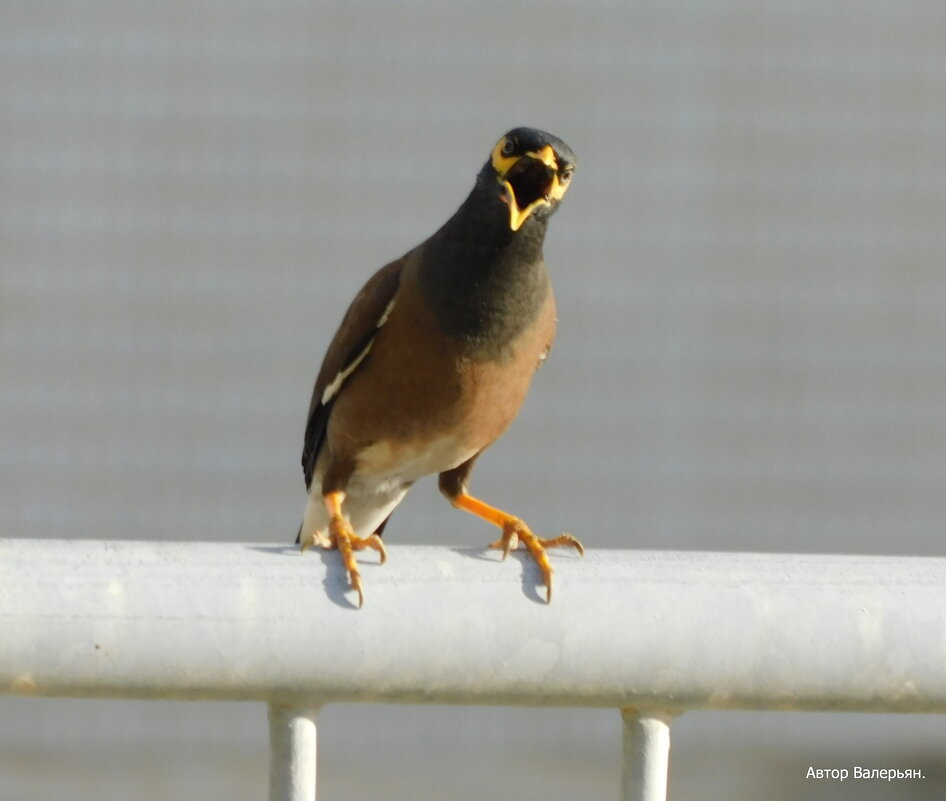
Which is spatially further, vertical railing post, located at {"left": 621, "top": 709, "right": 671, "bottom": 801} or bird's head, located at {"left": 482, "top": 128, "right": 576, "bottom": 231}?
bird's head, located at {"left": 482, "top": 128, "right": 576, "bottom": 231}

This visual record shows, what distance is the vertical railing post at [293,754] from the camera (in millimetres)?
1943

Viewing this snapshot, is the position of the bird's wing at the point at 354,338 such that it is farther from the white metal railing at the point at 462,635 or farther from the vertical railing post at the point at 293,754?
the vertical railing post at the point at 293,754

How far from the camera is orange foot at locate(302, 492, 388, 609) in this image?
1.94 meters

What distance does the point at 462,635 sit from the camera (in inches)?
75.1

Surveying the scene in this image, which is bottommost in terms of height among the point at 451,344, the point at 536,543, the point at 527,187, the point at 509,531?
the point at 509,531

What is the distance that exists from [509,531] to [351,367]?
2.30 feet

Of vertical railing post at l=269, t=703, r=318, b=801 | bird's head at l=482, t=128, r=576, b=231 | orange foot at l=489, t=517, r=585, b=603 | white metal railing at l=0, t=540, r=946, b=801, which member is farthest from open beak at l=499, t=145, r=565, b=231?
vertical railing post at l=269, t=703, r=318, b=801

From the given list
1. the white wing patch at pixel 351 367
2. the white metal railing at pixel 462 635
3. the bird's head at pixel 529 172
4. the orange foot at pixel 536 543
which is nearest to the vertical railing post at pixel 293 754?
the white metal railing at pixel 462 635

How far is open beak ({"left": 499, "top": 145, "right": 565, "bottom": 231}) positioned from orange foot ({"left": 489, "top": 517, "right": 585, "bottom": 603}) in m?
0.69

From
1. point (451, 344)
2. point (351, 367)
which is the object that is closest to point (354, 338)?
point (351, 367)

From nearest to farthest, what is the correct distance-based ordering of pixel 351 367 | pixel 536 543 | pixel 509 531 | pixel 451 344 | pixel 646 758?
pixel 646 758 < pixel 536 543 < pixel 509 531 < pixel 451 344 < pixel 351 367

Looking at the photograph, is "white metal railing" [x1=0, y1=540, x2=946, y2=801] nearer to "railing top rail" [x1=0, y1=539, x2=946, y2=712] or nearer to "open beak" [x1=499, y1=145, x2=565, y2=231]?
"railing top rail" [x1=0, y1=539, x2=946, y2=712]

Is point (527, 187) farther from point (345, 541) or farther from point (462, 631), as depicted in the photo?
point (462, 631)

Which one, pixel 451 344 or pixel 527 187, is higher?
pixel 527 187
